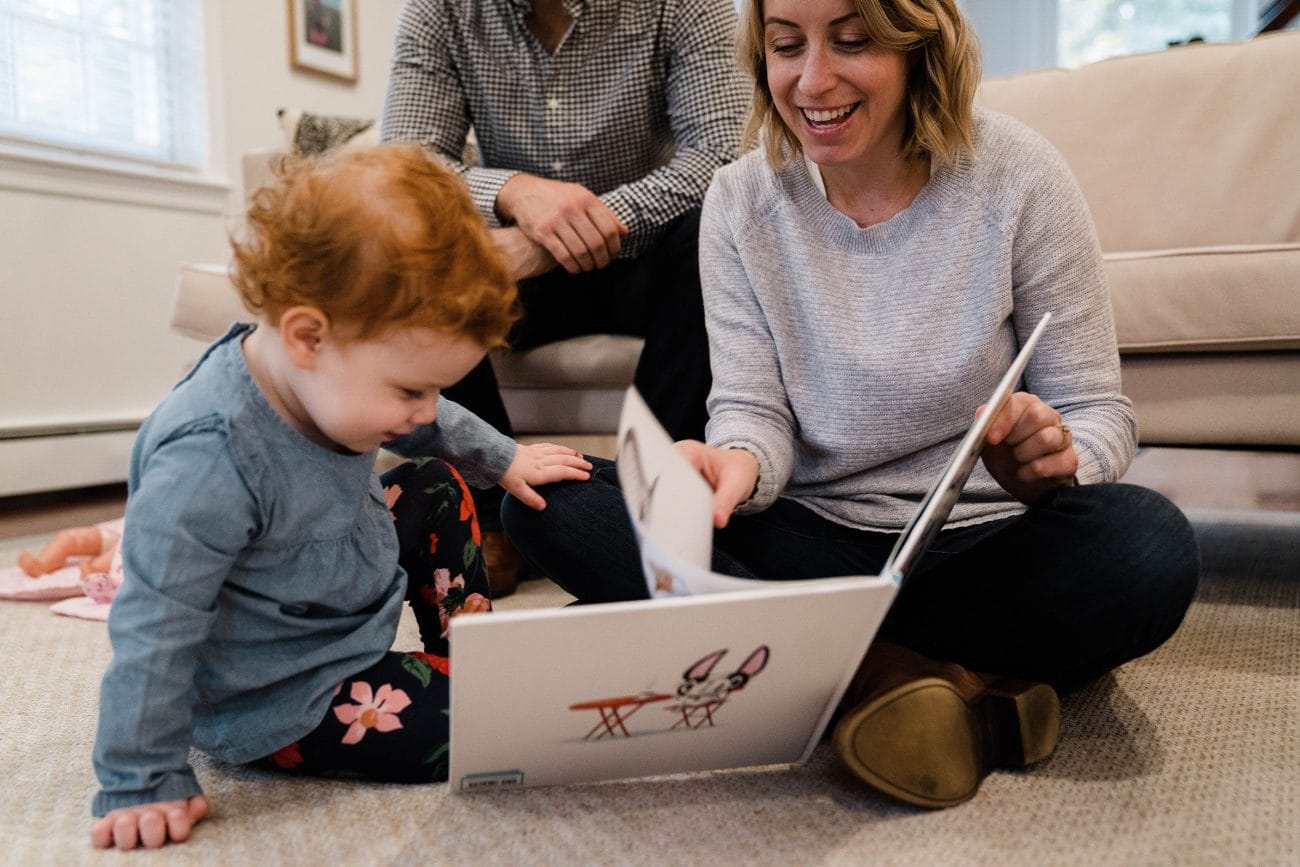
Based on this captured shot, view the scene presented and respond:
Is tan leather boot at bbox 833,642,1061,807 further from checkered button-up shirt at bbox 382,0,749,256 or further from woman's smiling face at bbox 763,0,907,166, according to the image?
checkered button-up shirt at bbox 382,0,749,256

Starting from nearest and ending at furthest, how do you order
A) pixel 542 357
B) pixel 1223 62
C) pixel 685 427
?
pixel 685 427, pixel 542 357, pixel 1223 62

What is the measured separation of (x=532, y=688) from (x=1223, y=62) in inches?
66.0

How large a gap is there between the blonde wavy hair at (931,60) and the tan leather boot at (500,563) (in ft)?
2.47

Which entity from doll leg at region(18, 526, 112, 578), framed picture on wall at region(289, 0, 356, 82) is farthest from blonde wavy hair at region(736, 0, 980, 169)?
framed picture on wall at region(289, 0, 356, 82)

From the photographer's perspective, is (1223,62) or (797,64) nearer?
(797,64)

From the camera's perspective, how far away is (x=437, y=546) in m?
1.01

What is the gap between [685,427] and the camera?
1407 millimetres

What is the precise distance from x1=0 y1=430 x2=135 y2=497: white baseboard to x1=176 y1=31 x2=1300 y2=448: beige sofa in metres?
0.61

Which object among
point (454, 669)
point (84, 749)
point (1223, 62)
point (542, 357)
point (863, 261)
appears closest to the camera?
point (454, 669)

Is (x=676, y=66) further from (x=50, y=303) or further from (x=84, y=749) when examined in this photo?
(x=50, y=303)

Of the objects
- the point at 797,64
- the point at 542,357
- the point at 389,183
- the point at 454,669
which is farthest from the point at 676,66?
the point at 454,669

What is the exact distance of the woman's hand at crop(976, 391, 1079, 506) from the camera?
0.81 metres

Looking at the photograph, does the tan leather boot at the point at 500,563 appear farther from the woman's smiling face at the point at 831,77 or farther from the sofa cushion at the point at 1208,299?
the sofa cushion at the point at 1208,299

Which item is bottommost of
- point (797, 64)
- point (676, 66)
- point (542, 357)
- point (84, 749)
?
point (84, 749)
